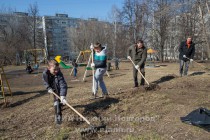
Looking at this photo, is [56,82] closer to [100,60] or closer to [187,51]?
[100,60]

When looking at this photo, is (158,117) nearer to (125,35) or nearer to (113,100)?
(113,100)

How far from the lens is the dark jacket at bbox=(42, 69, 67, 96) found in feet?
14.9

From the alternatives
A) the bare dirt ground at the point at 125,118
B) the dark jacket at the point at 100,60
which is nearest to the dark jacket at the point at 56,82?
the bare dirt ground at the point at 125,118

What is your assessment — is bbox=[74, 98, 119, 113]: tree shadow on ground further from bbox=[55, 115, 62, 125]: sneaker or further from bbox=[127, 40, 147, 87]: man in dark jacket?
bbox=[127, 40, 147, 87]: man in dark jacket

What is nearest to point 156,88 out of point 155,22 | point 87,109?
point 87,109

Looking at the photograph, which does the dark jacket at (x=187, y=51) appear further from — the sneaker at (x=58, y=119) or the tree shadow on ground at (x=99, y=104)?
the sneaker at (x=58, y=119)

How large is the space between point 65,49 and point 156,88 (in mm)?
68407

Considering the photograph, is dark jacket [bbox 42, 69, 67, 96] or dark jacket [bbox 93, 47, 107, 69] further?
dark jacket [bbox 93, 47, 107, 69]

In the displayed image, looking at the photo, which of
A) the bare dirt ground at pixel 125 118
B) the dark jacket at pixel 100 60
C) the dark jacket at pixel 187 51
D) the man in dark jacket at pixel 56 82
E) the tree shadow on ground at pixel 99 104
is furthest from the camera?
the dark jacket at pixel 187 51

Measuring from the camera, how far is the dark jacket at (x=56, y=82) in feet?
14.9

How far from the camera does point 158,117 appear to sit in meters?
4.59

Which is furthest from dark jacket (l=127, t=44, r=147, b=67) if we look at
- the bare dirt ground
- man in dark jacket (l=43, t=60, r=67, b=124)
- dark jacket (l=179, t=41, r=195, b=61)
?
man in dark jacket (l=43, t=60, r=67, b=124)

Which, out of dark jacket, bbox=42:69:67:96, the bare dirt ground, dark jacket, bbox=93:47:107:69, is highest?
dark jacket, bbox=93:47:107:69

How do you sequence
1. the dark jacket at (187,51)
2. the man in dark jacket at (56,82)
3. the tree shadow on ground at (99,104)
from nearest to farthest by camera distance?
1. the man in dark jacket at (56,82)
2. the tree shadow on ground at (99,104)
3. the dark jacket at (187,51)
